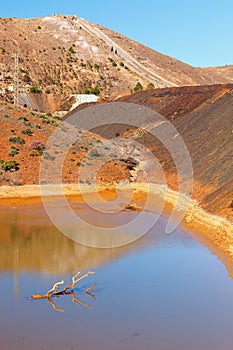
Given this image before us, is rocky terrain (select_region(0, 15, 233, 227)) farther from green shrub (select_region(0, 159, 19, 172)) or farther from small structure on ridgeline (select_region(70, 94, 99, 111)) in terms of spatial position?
small structure on ridgeline (select_region(70, 94, 99, 111))

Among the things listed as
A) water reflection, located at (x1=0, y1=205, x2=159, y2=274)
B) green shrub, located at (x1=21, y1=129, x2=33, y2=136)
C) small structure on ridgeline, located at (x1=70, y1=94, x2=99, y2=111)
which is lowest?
water reflection, located at (x1=0, y1=205, x2=159, y2=274)

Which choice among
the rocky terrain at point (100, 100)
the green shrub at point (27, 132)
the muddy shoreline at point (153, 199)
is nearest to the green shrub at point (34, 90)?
the rocky terrain at point (100, 100)

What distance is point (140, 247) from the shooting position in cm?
2284

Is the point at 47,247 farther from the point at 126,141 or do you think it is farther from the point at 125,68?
the point at 125,68

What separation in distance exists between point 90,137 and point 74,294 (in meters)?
38.1

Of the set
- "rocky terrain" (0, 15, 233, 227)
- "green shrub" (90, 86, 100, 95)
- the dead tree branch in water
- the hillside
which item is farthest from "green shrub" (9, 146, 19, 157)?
"green shrub" (90, 86, 100, 95)

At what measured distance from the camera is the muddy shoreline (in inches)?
945

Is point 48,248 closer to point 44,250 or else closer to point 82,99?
point 44,250

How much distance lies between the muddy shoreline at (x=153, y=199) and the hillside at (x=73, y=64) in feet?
125

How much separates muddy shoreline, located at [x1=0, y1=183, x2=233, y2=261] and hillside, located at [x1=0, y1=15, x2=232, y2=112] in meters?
38.0

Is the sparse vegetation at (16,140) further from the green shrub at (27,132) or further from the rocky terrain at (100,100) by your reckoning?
the green shrub at (27,132)

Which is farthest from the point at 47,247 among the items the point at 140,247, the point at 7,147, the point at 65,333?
the point at 7,147

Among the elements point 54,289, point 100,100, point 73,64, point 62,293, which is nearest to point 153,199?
point 62,293

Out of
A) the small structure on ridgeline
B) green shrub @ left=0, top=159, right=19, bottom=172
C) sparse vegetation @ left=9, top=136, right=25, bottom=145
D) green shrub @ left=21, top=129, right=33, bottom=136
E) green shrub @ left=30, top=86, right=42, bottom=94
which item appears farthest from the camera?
green shrub @ left=30, top=86, right=42, bottom=94
